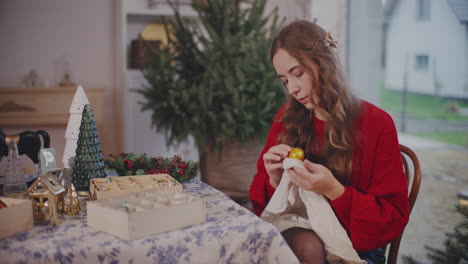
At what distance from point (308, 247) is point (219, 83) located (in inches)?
72.9

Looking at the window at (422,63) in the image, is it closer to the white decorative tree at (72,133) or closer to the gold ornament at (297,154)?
the gold ornament at (297,154)

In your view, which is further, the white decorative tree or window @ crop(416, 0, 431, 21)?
window @ crop(416, 0, 431, 21)

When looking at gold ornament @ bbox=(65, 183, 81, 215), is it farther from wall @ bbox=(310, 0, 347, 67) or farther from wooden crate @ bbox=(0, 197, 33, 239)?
wall @ bbox=(310, 0, 347, 67)

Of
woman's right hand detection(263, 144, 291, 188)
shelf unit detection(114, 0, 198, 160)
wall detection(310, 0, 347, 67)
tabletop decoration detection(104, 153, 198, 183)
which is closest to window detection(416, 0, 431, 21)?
wall detection(310, 0, 347, 67)

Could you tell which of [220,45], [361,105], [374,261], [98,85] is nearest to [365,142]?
[361,105]

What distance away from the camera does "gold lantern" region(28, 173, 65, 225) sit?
1.12 m

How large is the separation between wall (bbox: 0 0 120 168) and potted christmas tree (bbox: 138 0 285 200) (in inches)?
57.2

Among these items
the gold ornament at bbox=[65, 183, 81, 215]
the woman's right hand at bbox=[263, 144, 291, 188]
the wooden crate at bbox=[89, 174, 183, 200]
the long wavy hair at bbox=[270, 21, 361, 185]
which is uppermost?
the long wavy hair at bbox=[270, 21, 361, 185]

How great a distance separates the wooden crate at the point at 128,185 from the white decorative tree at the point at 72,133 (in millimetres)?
185

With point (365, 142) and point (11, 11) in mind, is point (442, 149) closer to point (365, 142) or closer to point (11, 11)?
point (365, 142)

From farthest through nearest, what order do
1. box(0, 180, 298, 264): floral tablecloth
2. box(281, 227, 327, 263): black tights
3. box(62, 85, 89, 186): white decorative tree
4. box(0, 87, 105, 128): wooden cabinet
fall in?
box(0, 87, 105, 128): wooden cabinet, box(62, 85, 89, 186): white decorative tree, box(281, 227, 327, 263): black tights, box(0, 180, 298, 264): floral tablecloth

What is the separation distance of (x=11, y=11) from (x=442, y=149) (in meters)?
3.96

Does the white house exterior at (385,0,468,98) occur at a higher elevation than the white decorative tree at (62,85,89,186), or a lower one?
higher

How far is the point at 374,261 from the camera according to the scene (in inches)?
58.9
